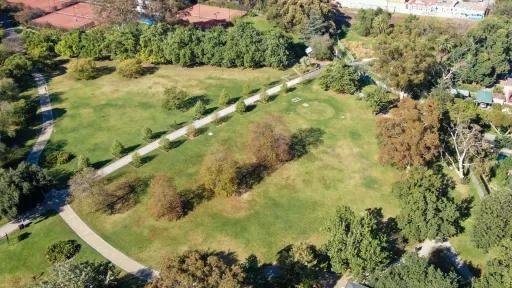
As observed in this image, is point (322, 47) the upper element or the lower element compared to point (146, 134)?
upper

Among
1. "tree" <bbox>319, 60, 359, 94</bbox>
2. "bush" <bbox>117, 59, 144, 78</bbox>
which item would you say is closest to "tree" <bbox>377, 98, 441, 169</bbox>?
"tree" <bbox>319, 60, 359, 94</bbox>

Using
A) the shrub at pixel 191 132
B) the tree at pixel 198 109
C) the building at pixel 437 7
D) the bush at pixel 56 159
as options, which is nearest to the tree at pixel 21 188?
the bush at pixel 56 159

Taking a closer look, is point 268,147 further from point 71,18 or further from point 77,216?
point 71,18

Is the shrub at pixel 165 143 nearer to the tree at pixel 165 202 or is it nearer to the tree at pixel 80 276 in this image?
the tree at pixel 165 202

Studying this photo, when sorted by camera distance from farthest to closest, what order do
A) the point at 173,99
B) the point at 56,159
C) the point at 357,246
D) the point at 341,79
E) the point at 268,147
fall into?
the point at 341,79 < the point at 173,99 < the point at 56,159 < the point at 268,147 < the point at 357,246

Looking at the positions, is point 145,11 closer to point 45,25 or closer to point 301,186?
point 45,25

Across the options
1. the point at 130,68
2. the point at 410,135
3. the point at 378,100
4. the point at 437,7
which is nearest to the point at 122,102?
the point at 130,68

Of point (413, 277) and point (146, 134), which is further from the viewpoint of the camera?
point (146, 134)

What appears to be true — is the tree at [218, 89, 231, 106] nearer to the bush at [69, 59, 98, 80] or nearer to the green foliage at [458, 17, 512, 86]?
the bush at [69, 59, 98, 80]
